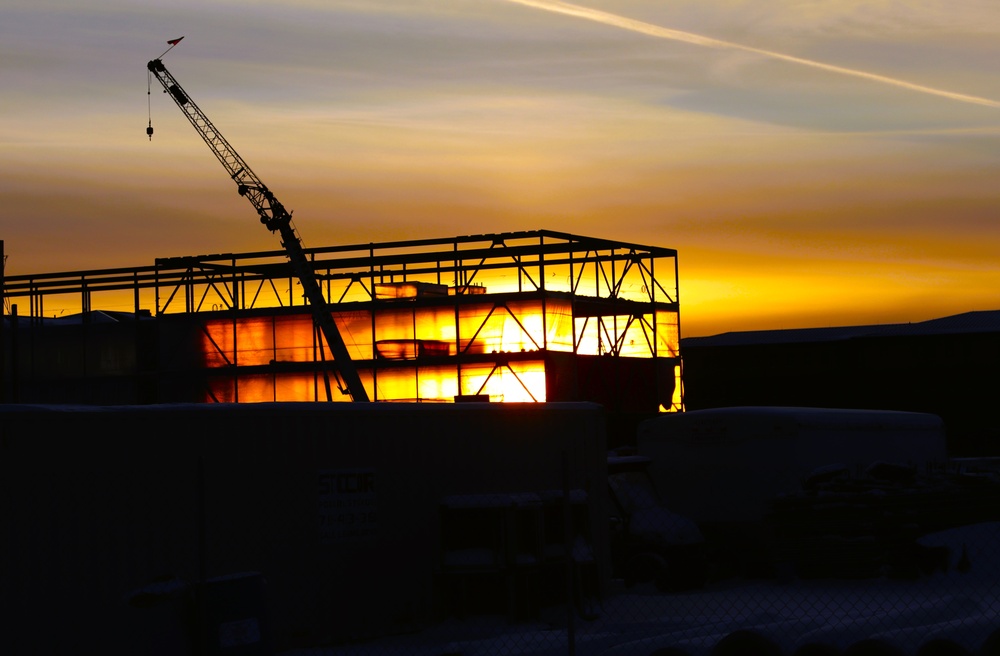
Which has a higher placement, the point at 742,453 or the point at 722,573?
the point at 742,453

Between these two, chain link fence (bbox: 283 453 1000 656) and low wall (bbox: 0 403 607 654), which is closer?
chain link fence (bbox: 283 453 1000 656)

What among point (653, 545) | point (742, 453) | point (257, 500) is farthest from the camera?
point (742, 453)

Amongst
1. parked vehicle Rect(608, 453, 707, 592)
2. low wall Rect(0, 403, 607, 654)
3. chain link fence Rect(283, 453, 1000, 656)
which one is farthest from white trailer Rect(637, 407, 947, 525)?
low wall Rect(0, 403, 607, 654)

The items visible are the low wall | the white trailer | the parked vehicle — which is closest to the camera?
the low wall

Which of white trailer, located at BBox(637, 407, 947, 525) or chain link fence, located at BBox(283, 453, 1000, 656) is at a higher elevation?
white trailer, located at BBox(637, 407, 947, 525)

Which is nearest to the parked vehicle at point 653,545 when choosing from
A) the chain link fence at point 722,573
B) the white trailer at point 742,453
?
the chain link fence at point 722,573

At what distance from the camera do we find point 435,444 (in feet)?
56.6

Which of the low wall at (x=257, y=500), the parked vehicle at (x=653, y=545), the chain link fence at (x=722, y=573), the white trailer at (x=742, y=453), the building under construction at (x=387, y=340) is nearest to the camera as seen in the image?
the chain link fence at (x=722, y=573)

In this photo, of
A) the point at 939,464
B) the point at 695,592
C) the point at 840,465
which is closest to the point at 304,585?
the point at 695,592

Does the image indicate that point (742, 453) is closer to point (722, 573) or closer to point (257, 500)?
point (722, 573)

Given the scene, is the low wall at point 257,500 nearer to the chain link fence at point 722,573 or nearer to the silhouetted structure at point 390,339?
the chain link fence at point 722,573

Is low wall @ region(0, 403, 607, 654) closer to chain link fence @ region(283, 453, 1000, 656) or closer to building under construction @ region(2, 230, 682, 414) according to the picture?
chain link fence @ region(283, 453, 1000, 656)

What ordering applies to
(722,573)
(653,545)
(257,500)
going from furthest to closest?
1. (722,573)
2. (653,545)
3. (257,500)

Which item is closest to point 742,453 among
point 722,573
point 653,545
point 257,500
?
point 722,573
